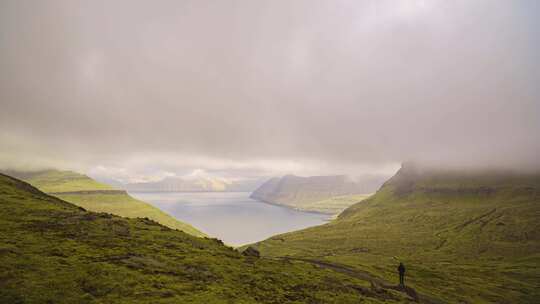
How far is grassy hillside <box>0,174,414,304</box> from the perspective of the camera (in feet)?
126

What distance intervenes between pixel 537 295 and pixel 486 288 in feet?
58.8

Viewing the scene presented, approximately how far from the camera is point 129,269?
46.9 m

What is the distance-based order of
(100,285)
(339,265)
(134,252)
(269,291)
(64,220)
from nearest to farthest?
1. (100,285)
2. (269,291)
3. (134,252)
4. (64,220)
5. (339,265)

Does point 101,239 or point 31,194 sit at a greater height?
point 31,194

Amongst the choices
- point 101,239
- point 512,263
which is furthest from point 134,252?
point 512,263

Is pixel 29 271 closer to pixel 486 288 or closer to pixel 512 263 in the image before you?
pixel 486 288

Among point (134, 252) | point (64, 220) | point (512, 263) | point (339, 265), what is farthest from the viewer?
point (512, 263)

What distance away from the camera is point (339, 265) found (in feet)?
304

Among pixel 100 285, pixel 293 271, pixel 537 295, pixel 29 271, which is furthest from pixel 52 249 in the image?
pixel 537 295

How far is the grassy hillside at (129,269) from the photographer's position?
3834 cm

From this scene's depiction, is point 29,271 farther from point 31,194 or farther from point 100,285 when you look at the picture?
point 31,194

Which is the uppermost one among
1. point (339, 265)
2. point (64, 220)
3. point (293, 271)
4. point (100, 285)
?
point (64, 220)

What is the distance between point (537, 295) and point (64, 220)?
150 meters

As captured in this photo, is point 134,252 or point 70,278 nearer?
point 70,278
